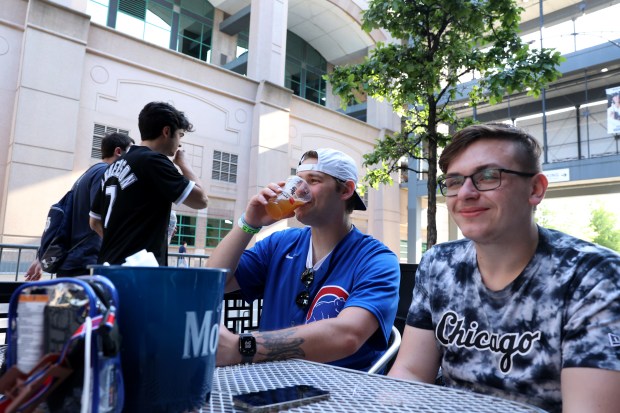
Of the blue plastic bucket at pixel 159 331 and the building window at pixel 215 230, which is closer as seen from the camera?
the blue plastic bucket at pixel 159 331

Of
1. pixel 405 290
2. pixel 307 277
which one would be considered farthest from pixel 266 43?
pixel 307 277

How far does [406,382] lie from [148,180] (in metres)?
2.03

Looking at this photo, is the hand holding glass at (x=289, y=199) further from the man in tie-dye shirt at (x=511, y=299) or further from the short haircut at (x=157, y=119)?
the short haircut at (x=157, y=119)

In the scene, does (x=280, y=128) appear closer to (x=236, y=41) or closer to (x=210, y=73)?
(x=210, y=73)

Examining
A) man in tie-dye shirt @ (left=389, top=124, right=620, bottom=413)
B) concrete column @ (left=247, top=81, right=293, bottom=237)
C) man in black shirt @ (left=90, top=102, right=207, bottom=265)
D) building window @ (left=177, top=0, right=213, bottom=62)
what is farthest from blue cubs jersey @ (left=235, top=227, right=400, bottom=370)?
building window @ (left=177, top=0, right=213, bottom=62)

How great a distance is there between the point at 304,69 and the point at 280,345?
19734mm

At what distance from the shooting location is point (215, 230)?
1417 cm

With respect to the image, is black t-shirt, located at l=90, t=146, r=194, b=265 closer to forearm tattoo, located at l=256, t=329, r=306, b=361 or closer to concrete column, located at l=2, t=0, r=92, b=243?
forearm tattoo, located at l=256, t=329, r=306, b=361

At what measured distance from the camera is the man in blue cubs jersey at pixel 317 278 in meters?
Result: 1.41

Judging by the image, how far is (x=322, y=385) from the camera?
3.21 ft

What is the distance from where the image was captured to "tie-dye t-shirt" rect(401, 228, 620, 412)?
46.7 inches

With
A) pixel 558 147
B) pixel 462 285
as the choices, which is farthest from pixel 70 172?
pixel 558 147

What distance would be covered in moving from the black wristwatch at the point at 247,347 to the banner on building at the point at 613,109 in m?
21.1

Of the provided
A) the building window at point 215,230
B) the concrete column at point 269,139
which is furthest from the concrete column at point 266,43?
the building window at point 215,230
